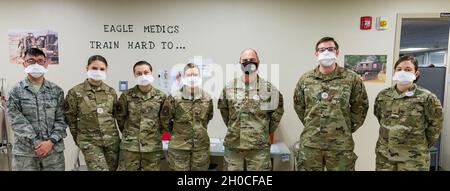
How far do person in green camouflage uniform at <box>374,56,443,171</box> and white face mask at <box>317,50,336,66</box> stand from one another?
0.47 m

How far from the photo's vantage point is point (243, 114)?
2236 millimetres

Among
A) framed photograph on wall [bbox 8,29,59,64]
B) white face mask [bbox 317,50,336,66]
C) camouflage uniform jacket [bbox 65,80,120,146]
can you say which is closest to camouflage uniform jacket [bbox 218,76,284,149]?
white face mask [bbox 317,50,336,66]

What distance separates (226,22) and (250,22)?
0.26 metres

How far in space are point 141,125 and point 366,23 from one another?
249 cm

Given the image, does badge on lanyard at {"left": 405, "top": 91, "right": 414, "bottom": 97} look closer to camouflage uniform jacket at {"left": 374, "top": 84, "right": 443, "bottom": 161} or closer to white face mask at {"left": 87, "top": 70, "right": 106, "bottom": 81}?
camouflage uniform jacket at {"left": 374, "top": 84, "right": 443, "bottom": 161}

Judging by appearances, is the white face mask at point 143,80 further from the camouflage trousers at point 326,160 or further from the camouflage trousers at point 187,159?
the camouflage trousers at point 326,160

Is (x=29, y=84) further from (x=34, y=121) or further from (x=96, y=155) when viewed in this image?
(x=96, y=155)

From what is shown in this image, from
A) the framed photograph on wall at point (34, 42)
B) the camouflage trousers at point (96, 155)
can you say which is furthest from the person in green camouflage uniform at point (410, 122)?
the framed photograph on wall at point (34, 42)

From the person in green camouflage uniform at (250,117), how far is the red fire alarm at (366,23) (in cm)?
143

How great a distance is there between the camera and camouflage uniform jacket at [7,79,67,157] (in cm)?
210

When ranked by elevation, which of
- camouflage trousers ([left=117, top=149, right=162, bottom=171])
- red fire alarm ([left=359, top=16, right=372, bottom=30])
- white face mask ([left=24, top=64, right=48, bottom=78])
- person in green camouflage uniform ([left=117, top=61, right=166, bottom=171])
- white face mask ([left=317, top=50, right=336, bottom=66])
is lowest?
camouflage trousers ([left=117, top=149, right=162, bottom=171])

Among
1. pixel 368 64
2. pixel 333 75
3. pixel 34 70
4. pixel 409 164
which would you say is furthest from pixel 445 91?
pixel 34 70

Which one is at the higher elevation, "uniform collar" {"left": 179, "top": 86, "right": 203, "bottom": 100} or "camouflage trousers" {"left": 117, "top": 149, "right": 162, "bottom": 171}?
"uniform collar" {"left": 179, "top": 86, "right": 203, "bottom": 100}
